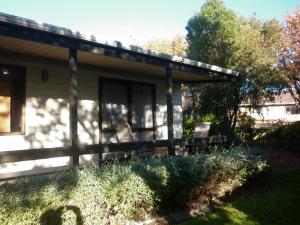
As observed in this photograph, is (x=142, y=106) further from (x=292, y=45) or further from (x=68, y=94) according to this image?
(x=292, y=45)

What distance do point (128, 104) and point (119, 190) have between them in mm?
5807

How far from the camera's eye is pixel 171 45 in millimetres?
38281

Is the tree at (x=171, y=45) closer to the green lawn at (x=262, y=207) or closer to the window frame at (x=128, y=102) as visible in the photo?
the window frame at (x=128, y=102)

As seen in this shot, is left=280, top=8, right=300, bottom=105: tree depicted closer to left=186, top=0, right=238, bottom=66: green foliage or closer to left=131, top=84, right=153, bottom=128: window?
left=186, top=0, right=238, bottom=66: green foliage

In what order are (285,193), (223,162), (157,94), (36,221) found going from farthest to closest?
(157,94), (285,193), (223,162), (36,221)

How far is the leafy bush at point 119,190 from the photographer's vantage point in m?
4.08

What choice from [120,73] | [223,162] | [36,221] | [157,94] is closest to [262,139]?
[157,94]

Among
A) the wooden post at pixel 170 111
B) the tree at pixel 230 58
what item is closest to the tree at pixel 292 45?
the tree at pixel 230 58

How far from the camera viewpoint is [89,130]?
367 inches

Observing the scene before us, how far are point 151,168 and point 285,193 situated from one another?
3318 millimetres

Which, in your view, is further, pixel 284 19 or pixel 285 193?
pixel 284 19

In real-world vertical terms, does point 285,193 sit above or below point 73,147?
below

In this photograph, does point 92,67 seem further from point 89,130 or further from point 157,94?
point 157,94

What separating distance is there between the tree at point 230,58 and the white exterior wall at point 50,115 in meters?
7.62
